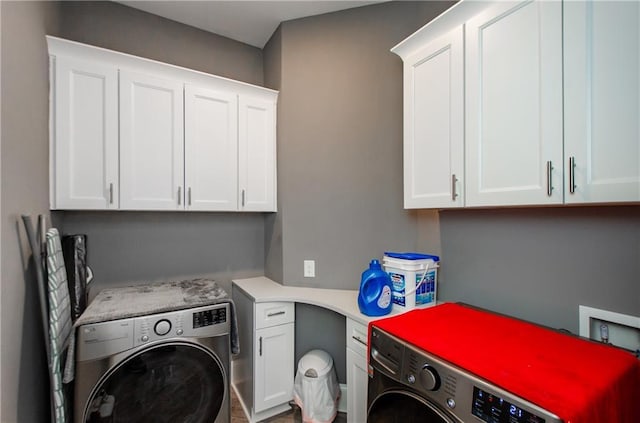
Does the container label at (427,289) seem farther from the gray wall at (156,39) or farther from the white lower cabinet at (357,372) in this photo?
the gray wall at (156,39)

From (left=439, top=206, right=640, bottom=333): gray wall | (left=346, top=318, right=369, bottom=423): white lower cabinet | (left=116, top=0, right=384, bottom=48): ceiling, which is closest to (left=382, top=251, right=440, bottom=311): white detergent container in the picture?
(left=439, top=206, right=640, bottom=333): gray wall

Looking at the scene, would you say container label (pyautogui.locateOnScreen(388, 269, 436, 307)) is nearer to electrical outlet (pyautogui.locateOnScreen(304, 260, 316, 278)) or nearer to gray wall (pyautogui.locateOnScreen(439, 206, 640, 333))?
gray wall (pyautogui.locateOnScreen(439, 206, 640, 333))

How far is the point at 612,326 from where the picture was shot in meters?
1.08

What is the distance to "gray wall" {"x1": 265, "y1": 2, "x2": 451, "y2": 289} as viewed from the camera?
1.96 metres

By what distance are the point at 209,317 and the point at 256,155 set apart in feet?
3.90

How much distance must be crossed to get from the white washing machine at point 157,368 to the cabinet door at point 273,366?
0.77ft

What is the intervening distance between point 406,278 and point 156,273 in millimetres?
1765

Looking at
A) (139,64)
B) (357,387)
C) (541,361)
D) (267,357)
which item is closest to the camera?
(541,361)

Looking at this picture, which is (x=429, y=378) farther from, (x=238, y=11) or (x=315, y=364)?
(x=238, y=11)

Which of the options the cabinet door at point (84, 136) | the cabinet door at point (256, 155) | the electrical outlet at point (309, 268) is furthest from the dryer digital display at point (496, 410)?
the cabinet door at point (84, 136)

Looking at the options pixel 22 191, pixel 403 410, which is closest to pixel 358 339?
pixel 403 410

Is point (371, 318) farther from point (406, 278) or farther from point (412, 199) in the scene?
point (412, 199)

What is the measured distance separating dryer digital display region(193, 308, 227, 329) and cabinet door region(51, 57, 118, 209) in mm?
853

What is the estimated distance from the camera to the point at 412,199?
1.58 m
